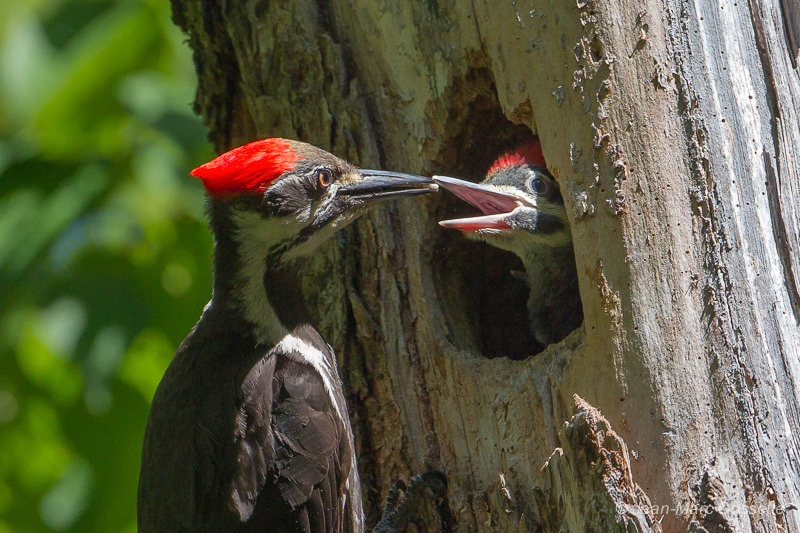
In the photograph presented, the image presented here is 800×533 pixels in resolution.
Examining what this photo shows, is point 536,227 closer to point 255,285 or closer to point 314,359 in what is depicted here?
point 314,359

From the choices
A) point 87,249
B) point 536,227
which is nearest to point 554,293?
point 536,227

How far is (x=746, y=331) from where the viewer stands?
2.26 meters

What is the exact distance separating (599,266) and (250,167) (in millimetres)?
1208

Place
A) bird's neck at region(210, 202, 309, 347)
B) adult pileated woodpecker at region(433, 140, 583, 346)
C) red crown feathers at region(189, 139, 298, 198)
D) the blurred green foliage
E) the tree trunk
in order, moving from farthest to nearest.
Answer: the blurred green foliage, adult pileated woodpecker at region(433, 140, 583, 346), bird's neck at region(210, 202, 309, 347), red crown feathers at region(189, 139, 298, 198), the tree trunk

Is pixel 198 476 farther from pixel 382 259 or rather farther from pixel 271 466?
pixel 382 259

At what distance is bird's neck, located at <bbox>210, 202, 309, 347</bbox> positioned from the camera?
3.01 meters

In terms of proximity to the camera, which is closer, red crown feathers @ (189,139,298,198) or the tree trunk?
the tree trunk

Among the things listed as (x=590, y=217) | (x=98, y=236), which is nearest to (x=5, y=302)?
(x=98, y=236)

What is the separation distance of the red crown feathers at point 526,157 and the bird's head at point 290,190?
57cm

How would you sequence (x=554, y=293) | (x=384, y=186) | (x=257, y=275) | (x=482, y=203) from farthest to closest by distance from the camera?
(x=554, y=293)
(x=482, y=203)
(x=257, y=275)
(x=384, y=186)

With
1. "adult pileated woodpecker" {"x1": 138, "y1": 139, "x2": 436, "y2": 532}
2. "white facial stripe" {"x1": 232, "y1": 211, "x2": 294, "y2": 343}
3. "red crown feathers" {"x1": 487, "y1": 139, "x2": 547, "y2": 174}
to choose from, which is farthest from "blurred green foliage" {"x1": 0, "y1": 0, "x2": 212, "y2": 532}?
"red crown feathers" {"x1": 487, "y1": 139, "x2": 547, "y2": 174}

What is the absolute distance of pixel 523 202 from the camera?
333 centimetres

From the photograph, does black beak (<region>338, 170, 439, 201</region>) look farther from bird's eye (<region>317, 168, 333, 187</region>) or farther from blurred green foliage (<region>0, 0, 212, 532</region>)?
blurred green foliage (<region>0, 0, 212, 532</region>)

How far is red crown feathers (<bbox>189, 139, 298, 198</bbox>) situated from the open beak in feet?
1.85
